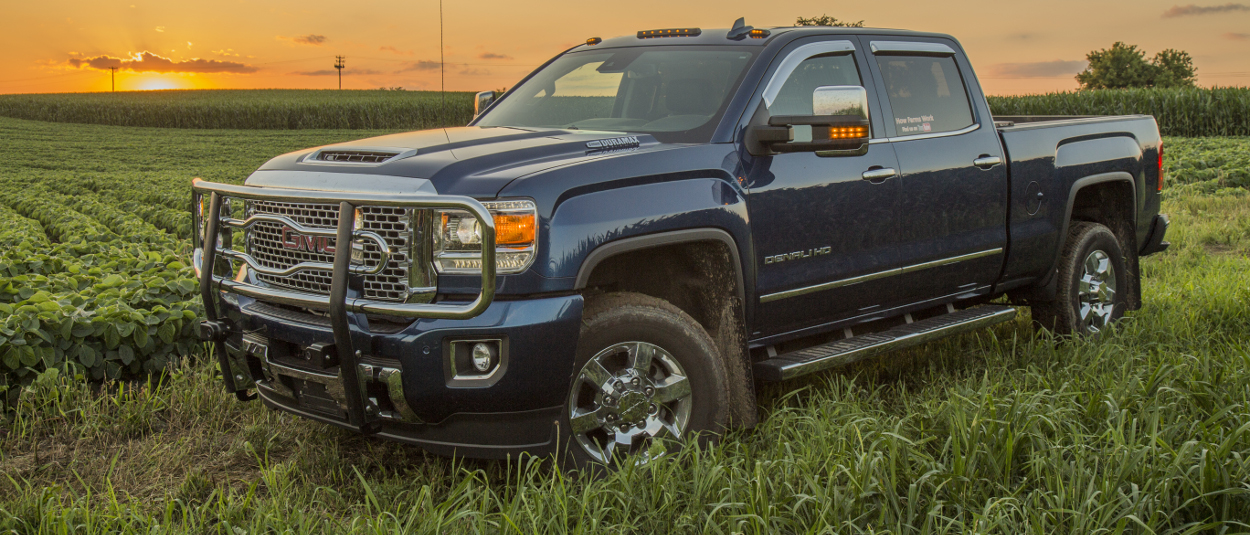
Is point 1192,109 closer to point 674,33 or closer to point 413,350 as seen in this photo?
point 674,33

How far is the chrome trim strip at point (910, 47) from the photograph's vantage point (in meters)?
5.26

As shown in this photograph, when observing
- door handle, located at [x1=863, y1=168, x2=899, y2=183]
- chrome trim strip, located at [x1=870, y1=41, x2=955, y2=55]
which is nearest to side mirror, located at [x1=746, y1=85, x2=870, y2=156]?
door handle, located at [x1=863, y1=168, x2=899, y2=183]

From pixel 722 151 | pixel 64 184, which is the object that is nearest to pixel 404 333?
pixel 722 151

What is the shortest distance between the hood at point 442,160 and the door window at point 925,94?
5.28 ft

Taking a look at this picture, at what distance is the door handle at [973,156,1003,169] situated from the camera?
5402 millimetres

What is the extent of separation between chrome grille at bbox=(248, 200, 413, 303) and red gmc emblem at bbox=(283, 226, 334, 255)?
0.02 meters

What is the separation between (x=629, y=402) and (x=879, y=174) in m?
1.82

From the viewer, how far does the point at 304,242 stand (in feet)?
12.5

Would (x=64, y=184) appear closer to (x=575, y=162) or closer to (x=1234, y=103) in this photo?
(x=575, y=162)

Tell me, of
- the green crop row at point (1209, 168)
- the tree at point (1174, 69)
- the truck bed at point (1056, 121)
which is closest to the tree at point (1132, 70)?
the tree at point (1174, 69)

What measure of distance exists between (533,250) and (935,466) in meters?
1.65

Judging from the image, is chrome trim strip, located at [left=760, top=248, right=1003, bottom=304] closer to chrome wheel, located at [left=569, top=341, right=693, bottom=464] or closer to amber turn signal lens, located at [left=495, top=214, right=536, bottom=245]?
chrome wheel, located at [left=569, top=341, right=693, bottom=464]

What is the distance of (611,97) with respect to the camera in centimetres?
526

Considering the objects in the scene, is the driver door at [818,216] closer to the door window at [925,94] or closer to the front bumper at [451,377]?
the door window at [925,94]
